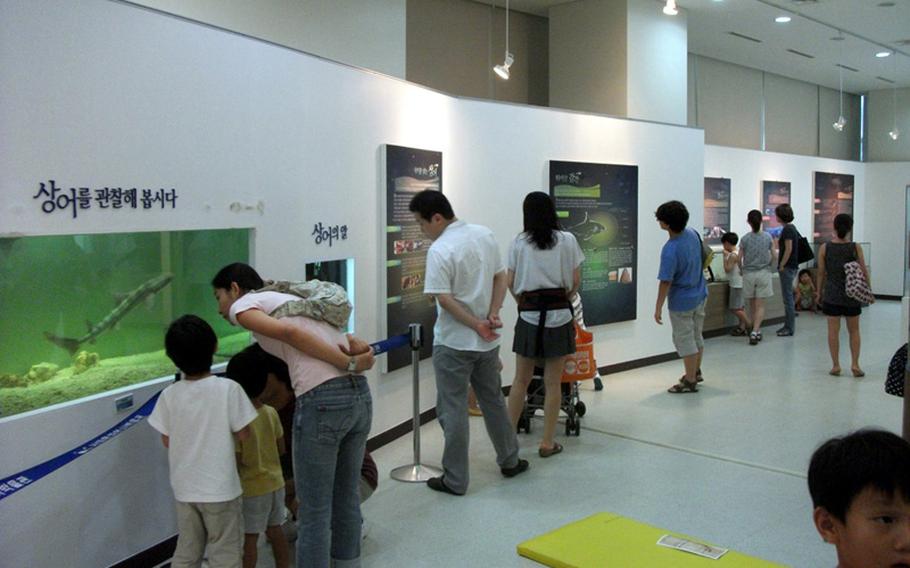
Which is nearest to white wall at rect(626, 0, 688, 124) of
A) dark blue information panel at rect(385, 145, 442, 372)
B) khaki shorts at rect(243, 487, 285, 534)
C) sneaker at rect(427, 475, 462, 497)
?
dark blue information panel at rect(385, 145, 442, 372)

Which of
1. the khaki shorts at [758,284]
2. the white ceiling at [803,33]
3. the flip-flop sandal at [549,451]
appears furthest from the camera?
the khaki shorts at [758,284]

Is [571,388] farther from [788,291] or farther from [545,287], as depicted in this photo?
[788,291]

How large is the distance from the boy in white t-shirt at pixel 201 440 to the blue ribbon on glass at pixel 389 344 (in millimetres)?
1425

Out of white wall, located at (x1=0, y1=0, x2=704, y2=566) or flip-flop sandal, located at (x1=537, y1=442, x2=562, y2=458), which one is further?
flip-flop sandal, located at (x1=537, y1=442, x2=562, y2=458)

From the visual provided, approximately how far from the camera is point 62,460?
298cm

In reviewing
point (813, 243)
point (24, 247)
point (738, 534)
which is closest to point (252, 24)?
point (24, 247)

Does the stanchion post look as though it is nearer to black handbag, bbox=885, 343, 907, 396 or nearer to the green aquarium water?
the green aquarium water

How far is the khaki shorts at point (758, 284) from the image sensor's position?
10461mm

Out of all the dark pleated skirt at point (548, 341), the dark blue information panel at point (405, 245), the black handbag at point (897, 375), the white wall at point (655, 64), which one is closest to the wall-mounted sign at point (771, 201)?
the white wall at point (655, 64)

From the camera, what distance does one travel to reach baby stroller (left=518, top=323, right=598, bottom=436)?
5762 mm

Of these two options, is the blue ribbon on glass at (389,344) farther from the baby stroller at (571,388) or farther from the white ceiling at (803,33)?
the white ceiling at (803,33)

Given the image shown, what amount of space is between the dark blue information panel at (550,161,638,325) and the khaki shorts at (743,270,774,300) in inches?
112

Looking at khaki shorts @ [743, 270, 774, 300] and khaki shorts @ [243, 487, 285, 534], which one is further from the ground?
khaki shorts @ [743, 270, 774, 300]

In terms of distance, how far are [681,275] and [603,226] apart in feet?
4.36
